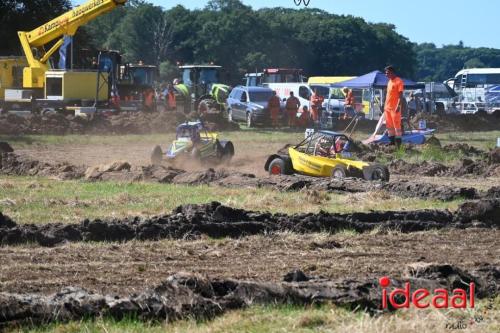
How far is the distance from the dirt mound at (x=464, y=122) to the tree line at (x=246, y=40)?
35.5m

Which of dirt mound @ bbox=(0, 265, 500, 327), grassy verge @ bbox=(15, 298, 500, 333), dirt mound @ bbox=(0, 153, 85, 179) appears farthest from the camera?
dirt mound @ bbox=(0, 153, 85, 179)

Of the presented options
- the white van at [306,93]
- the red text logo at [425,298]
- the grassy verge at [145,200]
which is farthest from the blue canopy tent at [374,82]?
the red text logo at [425,298]

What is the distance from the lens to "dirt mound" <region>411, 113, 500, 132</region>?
143 ft

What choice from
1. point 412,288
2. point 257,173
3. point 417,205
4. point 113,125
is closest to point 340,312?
point 412,288

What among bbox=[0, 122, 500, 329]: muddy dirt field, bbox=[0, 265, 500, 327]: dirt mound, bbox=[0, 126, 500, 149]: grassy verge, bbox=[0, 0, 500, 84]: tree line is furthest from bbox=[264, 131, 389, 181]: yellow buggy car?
bbox=[0, 0, 500, 84]: tree line

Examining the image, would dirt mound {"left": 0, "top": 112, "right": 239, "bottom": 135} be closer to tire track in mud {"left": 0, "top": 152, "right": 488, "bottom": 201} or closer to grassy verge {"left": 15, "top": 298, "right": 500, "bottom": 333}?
tire track in mud {"left": 0, "top": 152, "right": 488, "bottom": 201}

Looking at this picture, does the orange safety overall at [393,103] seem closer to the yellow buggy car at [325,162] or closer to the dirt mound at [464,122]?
the yellow buggy car at [325,162]

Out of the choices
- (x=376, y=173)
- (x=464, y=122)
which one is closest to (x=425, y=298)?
(x=376, y=173)

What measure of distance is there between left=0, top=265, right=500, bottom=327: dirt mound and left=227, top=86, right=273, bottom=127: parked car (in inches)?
1305

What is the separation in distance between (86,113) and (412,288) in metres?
29.2

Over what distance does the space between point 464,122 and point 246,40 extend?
147 ft

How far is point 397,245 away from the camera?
12.1m

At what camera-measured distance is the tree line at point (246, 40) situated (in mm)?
85500

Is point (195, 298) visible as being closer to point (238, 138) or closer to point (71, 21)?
point (238, 138)
